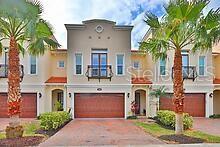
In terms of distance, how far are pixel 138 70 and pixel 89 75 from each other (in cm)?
554

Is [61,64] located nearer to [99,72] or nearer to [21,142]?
[99,72]

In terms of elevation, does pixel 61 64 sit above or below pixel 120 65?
above

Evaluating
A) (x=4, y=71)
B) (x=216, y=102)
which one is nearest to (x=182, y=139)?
(x=216, y=102)

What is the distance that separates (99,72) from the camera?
23578 millimetres

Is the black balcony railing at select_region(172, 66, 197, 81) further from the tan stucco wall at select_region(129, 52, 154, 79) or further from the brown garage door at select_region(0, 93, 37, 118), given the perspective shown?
the brown garage door at select_region(0, 93, 37, 118)

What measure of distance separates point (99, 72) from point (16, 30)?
11.6 m

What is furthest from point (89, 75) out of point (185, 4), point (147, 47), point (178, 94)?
point (185, 4)

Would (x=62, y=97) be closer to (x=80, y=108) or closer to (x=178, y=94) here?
(x=80, y=108)

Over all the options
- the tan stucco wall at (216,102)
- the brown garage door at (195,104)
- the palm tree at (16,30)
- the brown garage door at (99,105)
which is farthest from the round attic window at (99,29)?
the tan stucco wall at (216,102)

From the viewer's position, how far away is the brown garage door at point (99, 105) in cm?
2352

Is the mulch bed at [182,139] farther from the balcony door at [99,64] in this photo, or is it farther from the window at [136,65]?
the window at [136,65]

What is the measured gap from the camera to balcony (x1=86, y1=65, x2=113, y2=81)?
2345 cm

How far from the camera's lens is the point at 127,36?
23984 millimetres

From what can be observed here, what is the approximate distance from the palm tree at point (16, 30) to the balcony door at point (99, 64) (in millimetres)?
10155
